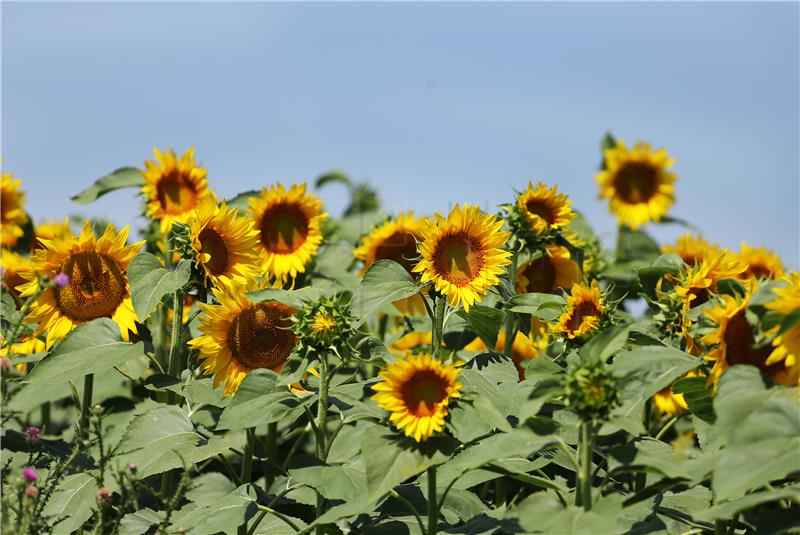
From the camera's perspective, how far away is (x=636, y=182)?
251 inches

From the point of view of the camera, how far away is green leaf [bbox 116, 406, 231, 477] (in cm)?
280

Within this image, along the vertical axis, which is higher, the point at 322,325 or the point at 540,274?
the point at 540,274

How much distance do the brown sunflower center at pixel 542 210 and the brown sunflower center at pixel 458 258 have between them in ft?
1.91

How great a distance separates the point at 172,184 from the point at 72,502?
4.82ft

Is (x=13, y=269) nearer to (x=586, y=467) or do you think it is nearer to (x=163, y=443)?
(x=163, y=443)

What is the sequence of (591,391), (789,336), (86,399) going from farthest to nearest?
(86,399)
(789,336)
(591,391)

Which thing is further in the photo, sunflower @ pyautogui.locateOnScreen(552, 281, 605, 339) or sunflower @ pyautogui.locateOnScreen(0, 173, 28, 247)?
sunflower @ pyautogui.locateOnScreen(0, 173, 28, 247)

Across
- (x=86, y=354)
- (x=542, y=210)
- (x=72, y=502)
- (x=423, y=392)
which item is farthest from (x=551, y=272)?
(x=72, y=502)

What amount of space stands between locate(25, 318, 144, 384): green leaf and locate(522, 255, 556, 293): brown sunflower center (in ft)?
5.24

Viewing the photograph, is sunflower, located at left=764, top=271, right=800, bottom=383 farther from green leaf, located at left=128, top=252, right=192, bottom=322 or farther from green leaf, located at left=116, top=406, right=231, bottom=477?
green leaf, located at left=128, top=252, right=192, bottom=322

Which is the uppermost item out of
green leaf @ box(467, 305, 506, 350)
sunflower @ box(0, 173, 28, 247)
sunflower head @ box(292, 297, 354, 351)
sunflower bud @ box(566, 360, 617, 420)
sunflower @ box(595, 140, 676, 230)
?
sunflower @ box(595, 140, 676, 230)

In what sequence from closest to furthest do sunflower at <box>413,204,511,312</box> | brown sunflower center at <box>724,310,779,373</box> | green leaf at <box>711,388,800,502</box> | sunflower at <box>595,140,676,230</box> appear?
1. green leaf at <box>711,388,800,502</box>
2. brown sunflower center at <box>724,310,779,373</box>
3. sunflower at <box>413,204,511,312</box>
4. sunflower at <box>595,140,676,230</box>

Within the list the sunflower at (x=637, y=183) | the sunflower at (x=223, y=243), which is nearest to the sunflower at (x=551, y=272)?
the sunflower at (x=223, y=243)

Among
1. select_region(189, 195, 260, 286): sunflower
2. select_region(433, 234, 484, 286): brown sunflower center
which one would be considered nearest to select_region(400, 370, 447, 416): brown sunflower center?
select_region(433, 234, 484, 286): brown sunflower center
